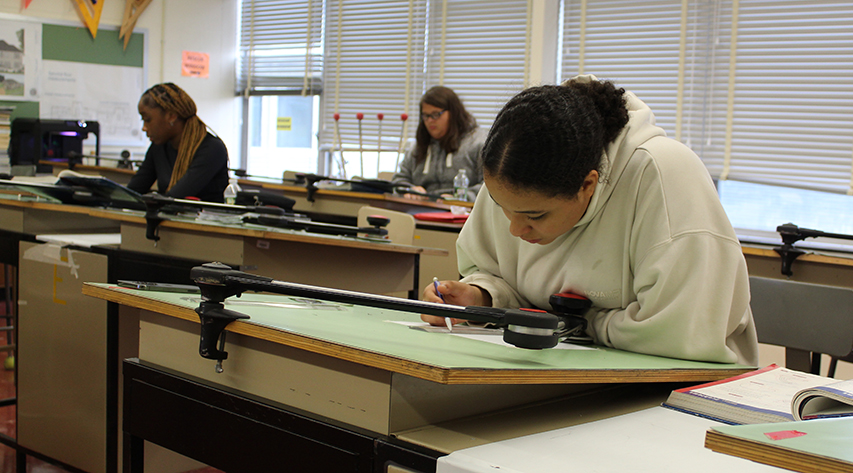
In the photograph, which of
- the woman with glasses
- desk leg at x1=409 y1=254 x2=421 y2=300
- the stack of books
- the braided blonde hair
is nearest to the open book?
the stack of books

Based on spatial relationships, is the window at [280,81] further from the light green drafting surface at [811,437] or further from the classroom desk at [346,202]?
the light green drafting surface at [811,437]

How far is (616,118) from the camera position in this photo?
1.17m

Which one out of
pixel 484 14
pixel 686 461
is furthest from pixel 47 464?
pixel 484 14

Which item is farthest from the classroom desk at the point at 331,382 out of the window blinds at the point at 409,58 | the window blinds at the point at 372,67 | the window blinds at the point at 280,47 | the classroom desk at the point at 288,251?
the window blinds at the point at 280,47

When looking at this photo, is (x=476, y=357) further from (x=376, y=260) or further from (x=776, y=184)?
(x=776, y=184)

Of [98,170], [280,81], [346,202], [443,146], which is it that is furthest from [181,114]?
[280,81]

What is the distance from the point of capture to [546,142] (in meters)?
1.02

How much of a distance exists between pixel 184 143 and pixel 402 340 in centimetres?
289

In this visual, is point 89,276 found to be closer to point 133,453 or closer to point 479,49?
point 133,453

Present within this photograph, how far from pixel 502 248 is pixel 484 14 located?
463 cm

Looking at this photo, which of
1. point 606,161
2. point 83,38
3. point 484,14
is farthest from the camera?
point 83,38

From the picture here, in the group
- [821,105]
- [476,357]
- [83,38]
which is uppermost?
[83,38]

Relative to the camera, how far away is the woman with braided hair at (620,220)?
1045 mm

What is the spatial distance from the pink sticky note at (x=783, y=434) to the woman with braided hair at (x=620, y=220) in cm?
48
